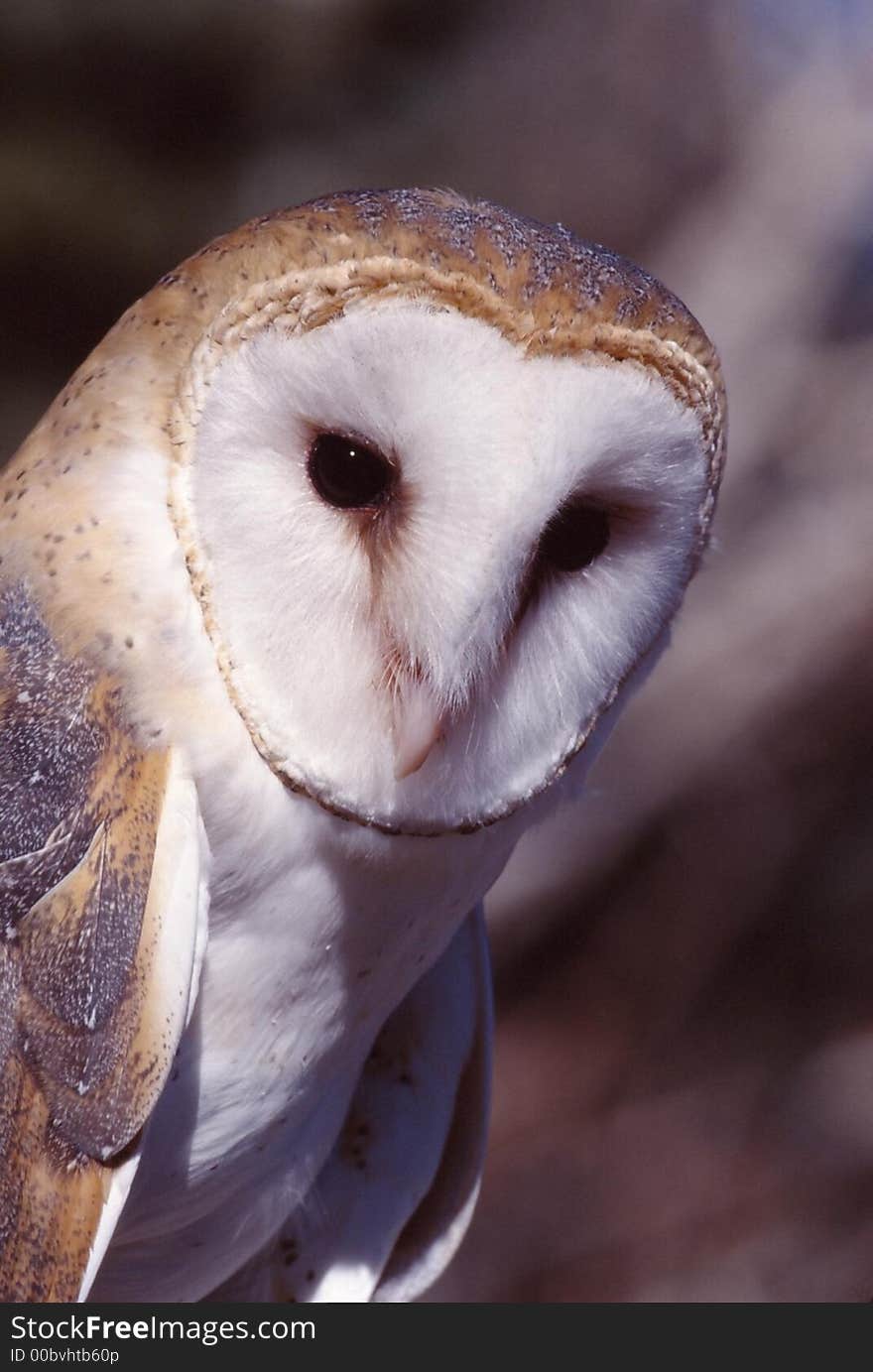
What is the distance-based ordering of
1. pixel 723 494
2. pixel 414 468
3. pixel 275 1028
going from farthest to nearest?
pixel 723 494 < pixel 275 1028 < pixel 414 468

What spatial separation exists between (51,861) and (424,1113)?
582mm

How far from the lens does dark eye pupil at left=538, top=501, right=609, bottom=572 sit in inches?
27.9

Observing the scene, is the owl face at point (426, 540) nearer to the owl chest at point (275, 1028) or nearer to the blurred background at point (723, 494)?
the owl chest at point (275, 1028)

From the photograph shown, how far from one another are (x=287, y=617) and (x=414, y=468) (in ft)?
0.38

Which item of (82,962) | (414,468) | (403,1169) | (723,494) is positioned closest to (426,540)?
(414,468)

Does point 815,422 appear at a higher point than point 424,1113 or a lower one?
higher

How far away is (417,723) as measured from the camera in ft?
2.29

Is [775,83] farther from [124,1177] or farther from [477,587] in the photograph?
[124,1177]

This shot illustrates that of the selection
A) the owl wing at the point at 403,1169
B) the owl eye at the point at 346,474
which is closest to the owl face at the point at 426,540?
the owl eye at the point at 346,474

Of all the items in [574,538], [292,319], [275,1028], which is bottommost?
[275,1028]

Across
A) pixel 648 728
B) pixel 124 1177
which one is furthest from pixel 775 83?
pixel 124 1177

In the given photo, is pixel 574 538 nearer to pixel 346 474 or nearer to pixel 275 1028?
pixel 346 474

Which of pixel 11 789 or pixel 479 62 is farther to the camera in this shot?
pixel 479 62

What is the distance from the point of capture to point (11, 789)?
72 cm
